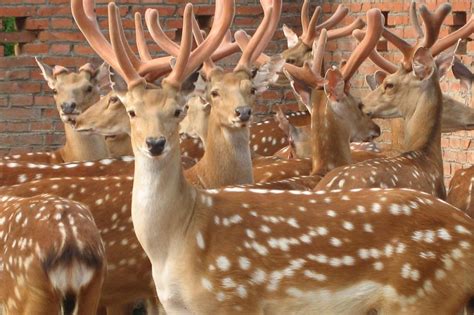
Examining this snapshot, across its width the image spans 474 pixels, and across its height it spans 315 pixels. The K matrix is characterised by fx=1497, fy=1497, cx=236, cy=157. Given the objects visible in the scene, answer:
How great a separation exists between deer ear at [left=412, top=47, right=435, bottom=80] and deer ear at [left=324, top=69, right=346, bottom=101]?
1.24 feet

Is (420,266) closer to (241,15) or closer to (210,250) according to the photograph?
(210,250)

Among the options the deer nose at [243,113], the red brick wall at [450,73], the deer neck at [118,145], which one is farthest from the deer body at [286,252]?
the red brick wall at [450,73]

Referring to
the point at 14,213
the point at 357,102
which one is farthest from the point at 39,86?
the point at 14,213

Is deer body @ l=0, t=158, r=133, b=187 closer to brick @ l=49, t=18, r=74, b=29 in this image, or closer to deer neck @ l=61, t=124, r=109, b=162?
deer neck @ l=61, t=124, r=109, b=162

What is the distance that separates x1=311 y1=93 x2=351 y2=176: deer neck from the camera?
24.9 ft

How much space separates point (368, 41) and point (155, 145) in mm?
2533

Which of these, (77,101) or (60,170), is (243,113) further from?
(77,101)

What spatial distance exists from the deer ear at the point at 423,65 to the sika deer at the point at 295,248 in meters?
2.13

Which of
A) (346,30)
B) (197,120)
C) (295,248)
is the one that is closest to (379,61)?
(197,120)

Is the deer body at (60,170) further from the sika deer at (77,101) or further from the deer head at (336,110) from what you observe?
the sika deer at (77,101)

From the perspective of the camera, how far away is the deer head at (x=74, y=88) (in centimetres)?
861

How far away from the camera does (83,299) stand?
5430 mm

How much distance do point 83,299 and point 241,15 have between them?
6199mm

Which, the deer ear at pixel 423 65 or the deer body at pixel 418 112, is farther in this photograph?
the deer ear at pixel 423 65
